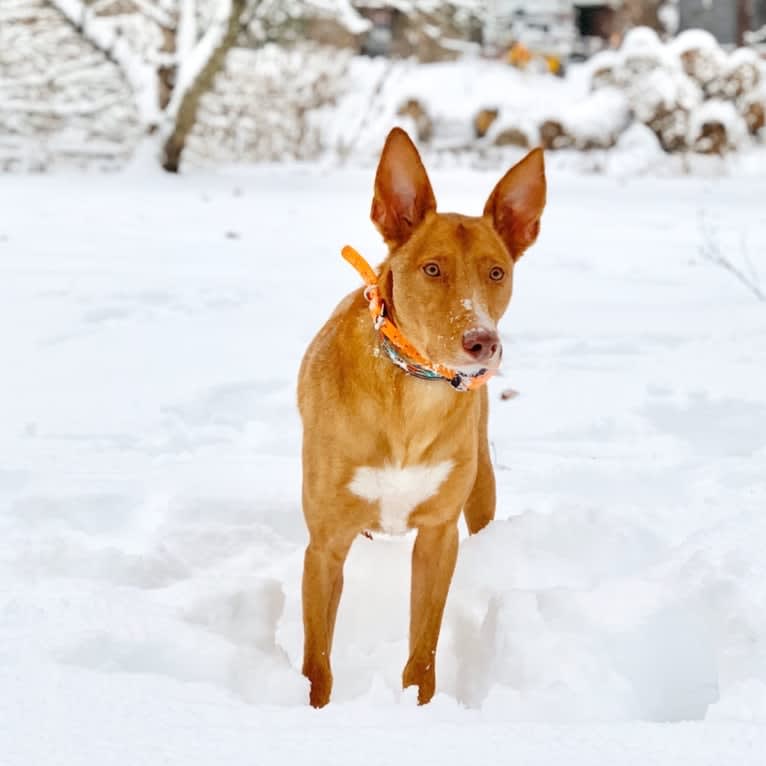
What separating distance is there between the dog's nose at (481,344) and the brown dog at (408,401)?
0.12 meters

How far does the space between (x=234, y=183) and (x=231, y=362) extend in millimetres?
9654

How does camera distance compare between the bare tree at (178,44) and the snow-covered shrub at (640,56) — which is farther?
the snow-covered shrub at (640,56)

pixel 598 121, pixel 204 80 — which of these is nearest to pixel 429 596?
pixel 204 80

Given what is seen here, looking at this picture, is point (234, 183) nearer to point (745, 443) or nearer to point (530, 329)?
point (530, 329)

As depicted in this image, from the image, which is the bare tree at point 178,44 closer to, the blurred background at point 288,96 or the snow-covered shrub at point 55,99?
the blurred background at point 288,96

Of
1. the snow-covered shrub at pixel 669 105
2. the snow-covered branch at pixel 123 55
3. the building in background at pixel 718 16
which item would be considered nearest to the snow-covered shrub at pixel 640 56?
the snow-covered shrub at pixel 669 105

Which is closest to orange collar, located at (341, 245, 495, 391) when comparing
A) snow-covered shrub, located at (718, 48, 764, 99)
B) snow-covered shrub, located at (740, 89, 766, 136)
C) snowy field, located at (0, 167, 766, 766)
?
snowy field, located at (0, 167, 766, 766)

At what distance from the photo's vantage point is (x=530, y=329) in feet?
22.3

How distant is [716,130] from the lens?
61.0ft

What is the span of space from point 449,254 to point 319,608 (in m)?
1.08

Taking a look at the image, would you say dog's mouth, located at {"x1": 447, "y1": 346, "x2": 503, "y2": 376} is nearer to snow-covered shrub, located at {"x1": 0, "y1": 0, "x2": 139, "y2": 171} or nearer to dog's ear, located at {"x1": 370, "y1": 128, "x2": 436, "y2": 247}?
dog's ear, located at {"x1": 370, "y1": 128, "x2": 436, "y2": 247}

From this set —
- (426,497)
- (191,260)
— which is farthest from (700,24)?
(426,497)

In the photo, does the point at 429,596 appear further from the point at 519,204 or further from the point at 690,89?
the point at 690,89

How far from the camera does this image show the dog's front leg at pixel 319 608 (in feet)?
9.57
